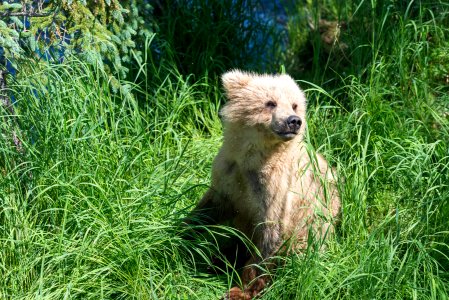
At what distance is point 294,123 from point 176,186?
1.04 metres

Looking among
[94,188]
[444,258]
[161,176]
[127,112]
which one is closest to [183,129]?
[127,112]

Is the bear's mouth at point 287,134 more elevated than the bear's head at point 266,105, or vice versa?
the bear's head at point 266,105

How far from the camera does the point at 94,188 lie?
4.84 meters

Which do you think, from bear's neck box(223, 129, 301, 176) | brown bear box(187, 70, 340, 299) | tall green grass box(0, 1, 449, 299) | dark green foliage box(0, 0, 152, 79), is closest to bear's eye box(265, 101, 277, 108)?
brown bear box(187, 70, 340, 299)

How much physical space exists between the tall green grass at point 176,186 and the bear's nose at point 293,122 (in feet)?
1.82

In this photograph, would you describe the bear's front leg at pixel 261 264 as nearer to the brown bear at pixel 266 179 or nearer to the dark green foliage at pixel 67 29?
the brown bear at pixel 266 179

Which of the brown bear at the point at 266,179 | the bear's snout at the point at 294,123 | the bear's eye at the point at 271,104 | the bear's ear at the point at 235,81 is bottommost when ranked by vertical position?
the brown bear at the point at 266,179

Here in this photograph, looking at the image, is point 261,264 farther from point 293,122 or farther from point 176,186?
point 176,186

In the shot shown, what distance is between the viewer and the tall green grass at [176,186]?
173 inches

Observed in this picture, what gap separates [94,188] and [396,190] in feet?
5.89

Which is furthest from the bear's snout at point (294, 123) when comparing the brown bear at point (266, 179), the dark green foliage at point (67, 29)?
the dark green foliage at point (67, 29)

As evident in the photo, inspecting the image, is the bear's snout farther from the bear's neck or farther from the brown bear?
the bear's neck

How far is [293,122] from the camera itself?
15.2ft

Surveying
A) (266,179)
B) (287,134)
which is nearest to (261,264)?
(266,179)
